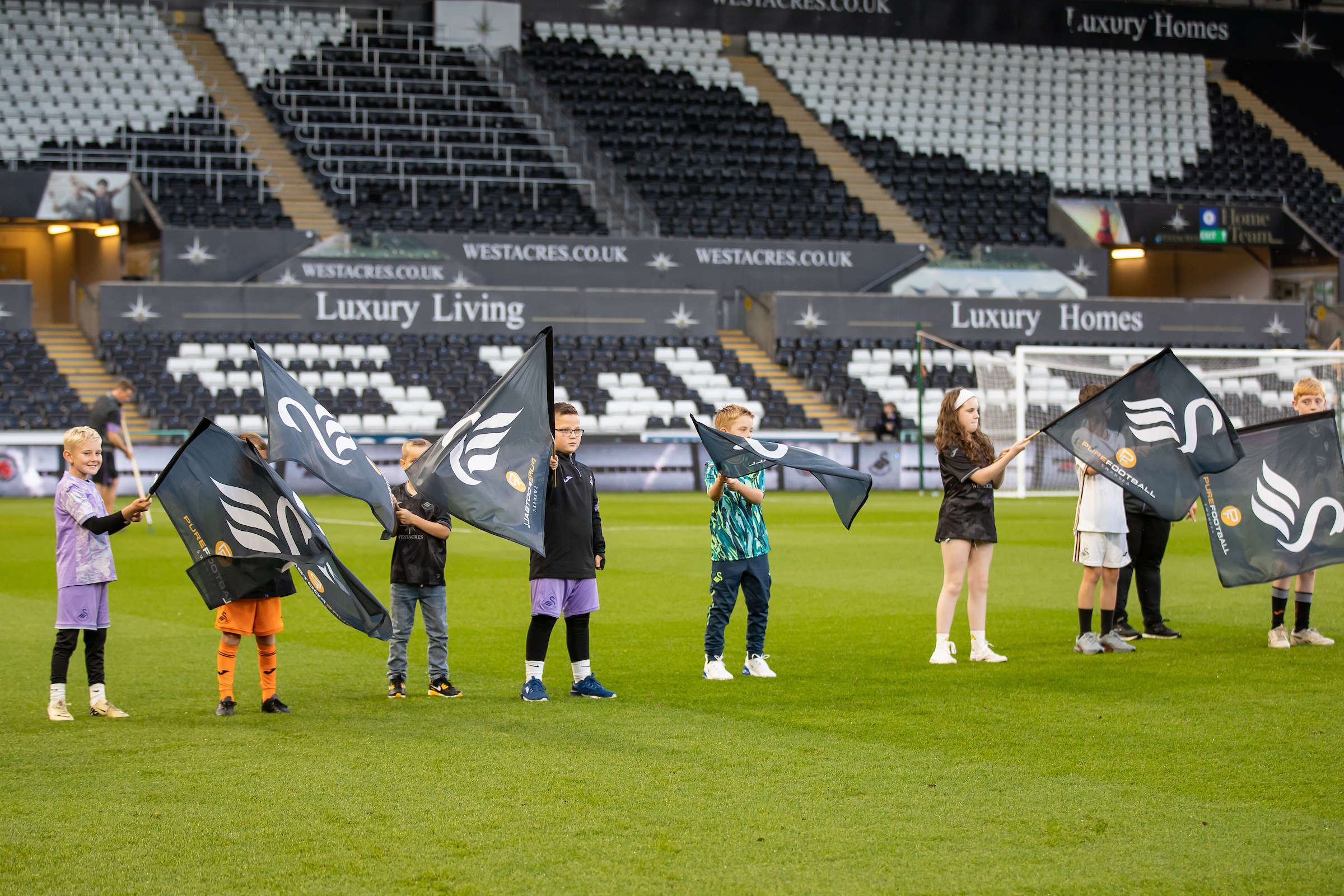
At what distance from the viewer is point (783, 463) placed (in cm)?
877

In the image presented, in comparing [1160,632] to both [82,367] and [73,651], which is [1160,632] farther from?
[82,367]

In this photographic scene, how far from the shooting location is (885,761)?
6.55 m

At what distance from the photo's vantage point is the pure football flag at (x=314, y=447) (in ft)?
24.9

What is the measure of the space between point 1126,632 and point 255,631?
6.30 meters

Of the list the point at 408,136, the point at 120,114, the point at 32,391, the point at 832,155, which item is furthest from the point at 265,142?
the point at 832,155

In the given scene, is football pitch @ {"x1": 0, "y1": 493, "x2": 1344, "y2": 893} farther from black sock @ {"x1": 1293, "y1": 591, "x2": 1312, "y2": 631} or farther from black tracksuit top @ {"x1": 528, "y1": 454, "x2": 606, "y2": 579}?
black tracksuit top @ {"x1": 528, "y1": 454, "x2": 606, "y2": 579}

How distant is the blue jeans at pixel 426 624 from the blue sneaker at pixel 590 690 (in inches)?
30.9

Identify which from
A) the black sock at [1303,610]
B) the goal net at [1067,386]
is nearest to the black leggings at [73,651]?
the black sock at [1303,610]

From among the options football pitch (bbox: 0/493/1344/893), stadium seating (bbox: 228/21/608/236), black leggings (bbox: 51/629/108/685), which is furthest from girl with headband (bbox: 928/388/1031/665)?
stadium seating (bbox: 228/21/608/236)

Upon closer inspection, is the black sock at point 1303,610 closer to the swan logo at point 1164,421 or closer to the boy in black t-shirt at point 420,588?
the swan logo at point 1164,421

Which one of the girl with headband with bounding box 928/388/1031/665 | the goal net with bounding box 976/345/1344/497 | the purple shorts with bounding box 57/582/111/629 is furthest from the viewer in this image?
the goal net with bounding box 976/345/1344/497

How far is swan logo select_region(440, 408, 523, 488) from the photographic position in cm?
764

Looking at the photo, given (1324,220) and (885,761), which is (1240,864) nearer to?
(885,761)

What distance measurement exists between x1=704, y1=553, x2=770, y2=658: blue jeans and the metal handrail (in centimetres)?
2975
